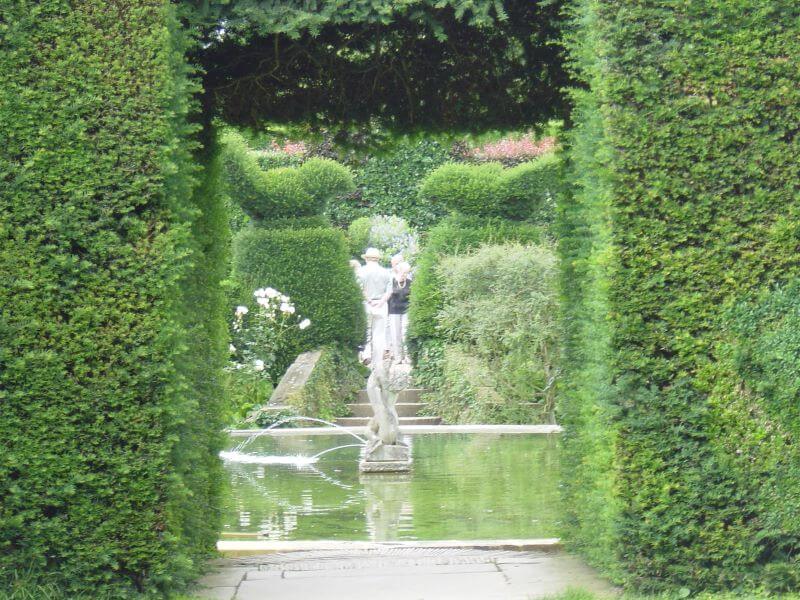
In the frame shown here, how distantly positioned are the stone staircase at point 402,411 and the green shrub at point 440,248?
3.53 ft

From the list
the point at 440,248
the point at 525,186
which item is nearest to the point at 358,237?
the point at 440,248

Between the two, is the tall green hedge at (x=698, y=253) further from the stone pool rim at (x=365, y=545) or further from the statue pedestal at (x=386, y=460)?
the statue pedestal at (x=386, y=460)

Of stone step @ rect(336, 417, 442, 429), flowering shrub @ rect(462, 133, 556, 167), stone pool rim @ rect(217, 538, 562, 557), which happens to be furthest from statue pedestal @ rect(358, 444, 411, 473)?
flowering shrub @ rect(462, 133, 556, 167)

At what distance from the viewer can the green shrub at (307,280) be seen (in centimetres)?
1756

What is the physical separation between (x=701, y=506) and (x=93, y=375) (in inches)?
126

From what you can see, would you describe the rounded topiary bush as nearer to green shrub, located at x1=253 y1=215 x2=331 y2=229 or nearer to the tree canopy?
green shrub, located at x1=253 y1=215 x2=331 y2=229

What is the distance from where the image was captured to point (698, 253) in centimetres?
567

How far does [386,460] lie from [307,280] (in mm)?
6682

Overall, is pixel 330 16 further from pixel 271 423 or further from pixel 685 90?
pixel 271 423

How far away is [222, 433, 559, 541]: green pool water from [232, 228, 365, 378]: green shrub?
13.0ft

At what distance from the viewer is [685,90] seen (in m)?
5.68

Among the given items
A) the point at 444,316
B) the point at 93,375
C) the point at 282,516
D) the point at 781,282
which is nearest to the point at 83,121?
the point at 93,375

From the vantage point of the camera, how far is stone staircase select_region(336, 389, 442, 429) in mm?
16125

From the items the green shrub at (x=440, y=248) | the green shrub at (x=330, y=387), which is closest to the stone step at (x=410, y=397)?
the green shrub at (x=330, y=387)
